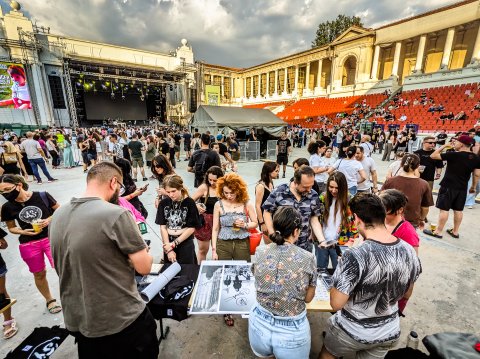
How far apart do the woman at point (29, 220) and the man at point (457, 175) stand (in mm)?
5999

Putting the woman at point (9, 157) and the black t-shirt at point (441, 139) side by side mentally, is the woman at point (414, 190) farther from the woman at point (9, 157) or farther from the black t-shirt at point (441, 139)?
the woman at point (9, 157)

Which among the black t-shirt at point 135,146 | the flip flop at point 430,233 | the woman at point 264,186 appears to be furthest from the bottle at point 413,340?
the black t-shirt at point 135,146

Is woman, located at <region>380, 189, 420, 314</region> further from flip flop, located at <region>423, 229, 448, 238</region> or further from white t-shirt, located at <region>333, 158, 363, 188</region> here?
flip flop, located at <region>423, 229, 448, 238</region>

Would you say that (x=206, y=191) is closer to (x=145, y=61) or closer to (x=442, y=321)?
(x=442, y=321)

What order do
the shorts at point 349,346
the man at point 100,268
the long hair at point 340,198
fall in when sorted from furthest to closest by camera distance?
the long hair at point 340,198 → the shorts at point 349,346 → the man at point 100,268

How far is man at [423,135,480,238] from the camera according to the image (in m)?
3.83

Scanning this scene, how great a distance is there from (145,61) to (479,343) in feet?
110

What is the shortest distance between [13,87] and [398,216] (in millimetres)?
27761

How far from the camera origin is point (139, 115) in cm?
3409

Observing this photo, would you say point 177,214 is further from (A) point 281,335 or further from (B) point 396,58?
(B) point 396,58

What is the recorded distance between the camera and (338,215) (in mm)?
2750

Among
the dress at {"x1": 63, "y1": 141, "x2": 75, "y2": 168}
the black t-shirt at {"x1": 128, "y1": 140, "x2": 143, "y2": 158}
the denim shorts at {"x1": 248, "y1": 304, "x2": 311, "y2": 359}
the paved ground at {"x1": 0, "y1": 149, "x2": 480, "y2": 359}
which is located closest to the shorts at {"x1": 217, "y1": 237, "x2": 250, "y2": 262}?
the paved ground at {"x1": 0, "y1": 149, "x2": 480, "y2": 359}

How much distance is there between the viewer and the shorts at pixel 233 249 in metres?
2.69

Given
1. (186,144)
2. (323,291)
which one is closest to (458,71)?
(186,144)
